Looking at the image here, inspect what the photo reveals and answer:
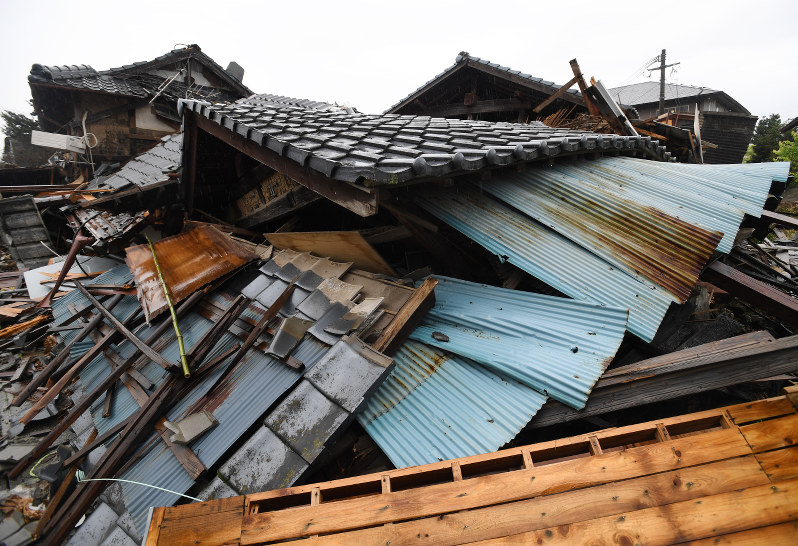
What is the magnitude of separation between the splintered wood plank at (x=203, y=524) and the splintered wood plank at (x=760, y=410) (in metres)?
3.66

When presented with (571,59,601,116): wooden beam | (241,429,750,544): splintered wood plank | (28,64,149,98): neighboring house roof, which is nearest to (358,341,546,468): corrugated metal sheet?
(241,429,750,544): splintered wood plank

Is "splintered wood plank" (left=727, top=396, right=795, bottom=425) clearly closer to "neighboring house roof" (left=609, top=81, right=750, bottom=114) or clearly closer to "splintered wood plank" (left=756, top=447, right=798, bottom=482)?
"splintered wood plank" (left=756, top=447, right=798, bottom=482)

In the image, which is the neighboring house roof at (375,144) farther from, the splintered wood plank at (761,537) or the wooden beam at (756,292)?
the splintered wood plank at (761,537)

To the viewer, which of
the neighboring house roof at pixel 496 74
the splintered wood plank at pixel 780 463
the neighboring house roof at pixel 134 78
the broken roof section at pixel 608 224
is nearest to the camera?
the splintered wood plank at pixel 780 463

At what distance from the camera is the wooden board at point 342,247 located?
4406 mm

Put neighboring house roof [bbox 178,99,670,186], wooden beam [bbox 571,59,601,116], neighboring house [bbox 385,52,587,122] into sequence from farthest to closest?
neighboring house [bbox 385,52,587,122]
wooden beam [bbox 571,59,601,116]
neighboring house roof [bbox 178,99,670,186]

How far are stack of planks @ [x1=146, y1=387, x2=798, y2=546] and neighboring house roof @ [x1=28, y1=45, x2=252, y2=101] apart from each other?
21163mm

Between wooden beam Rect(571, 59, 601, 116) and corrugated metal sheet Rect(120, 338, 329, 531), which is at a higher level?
wooden beam Rect(571, 59, 601, 116)

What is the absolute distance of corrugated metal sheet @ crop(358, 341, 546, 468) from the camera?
9.32 ft

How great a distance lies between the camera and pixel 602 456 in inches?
96.8

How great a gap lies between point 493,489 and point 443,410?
82cm

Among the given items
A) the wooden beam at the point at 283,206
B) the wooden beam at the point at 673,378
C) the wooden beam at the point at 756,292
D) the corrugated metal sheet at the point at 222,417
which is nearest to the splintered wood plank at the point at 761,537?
the wooden beam at the point at 673,378

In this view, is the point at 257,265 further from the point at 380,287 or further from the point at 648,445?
the point at 648,445

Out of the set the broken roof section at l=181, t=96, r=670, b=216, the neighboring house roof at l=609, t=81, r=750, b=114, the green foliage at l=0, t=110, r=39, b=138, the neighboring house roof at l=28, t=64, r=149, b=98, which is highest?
the neighboring house roof at l=609, t=81, r=750, b=114
